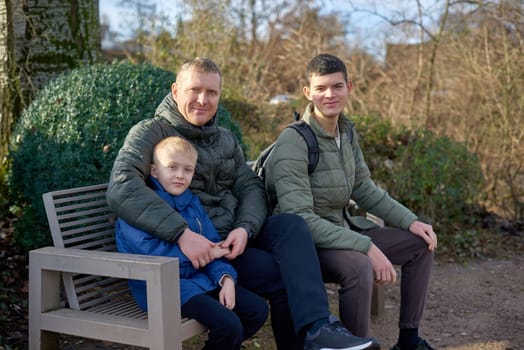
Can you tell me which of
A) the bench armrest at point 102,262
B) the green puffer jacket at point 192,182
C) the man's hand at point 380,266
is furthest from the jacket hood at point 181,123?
the man's hand at point 380,266

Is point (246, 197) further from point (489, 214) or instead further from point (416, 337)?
point (489, 214)

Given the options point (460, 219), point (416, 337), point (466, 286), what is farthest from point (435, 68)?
point (416, 337)

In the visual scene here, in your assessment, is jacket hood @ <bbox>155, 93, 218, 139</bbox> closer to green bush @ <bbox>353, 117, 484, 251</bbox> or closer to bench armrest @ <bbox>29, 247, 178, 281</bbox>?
bench armrest @ <bbox>29, 247, 178, 281</bbox>

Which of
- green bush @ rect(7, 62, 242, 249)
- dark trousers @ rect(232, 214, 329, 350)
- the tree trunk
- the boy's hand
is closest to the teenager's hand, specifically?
the boy's hand

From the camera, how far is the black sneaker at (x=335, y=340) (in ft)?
9.25

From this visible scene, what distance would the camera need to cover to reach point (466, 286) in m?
5.36

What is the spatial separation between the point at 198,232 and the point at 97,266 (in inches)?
21.2

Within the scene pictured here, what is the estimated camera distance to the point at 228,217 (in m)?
3.38

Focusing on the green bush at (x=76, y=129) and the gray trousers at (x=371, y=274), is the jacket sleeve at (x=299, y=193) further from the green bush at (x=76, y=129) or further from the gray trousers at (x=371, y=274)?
the green bush at (x=76, y=129)

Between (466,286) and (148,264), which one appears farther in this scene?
(466,286)

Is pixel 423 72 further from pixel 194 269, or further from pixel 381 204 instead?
pixel 194 269

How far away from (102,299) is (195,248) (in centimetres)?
64

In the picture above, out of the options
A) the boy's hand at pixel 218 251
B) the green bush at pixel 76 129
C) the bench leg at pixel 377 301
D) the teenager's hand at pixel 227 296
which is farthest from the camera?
the bench leg at pixel 377 301

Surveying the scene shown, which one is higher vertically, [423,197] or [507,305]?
[423,197]
